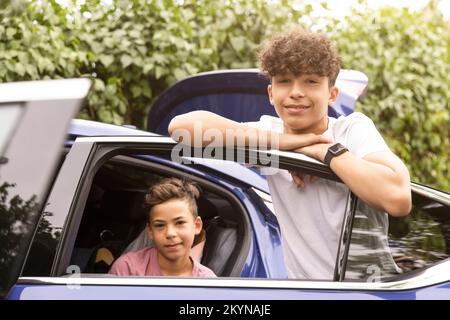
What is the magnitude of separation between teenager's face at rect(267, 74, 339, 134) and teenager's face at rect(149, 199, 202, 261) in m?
0.65

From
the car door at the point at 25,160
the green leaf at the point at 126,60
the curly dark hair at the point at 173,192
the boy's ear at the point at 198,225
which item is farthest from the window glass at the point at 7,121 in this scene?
the green leaf at the point at 126,60

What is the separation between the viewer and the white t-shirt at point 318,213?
2230 millimetres

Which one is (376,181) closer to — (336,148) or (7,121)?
(336,148)

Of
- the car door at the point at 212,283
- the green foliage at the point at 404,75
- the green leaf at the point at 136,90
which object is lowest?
the car door at the point at 212,283

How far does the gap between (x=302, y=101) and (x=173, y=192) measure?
0.75 metres

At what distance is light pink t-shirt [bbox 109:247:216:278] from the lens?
276 cm

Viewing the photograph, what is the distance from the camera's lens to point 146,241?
3098 millimetres

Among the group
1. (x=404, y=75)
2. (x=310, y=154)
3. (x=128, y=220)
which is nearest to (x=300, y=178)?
(x=310, y=154)

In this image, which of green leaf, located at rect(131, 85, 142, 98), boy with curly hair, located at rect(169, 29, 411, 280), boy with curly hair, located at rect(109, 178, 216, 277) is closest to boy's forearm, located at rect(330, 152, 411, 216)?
boy with curly hair, located at rect(169, 29, 411, 280)

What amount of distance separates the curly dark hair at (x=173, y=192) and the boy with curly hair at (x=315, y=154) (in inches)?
21.6

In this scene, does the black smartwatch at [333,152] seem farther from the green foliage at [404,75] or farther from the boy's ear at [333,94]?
the green foliage at [404,75]

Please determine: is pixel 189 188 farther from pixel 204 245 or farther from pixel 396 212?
pixel 396 212

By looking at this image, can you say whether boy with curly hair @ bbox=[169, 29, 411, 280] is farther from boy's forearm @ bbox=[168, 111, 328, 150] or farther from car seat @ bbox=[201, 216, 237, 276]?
car seat @ bbox=[201, 216, 237, 276]

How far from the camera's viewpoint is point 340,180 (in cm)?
218
